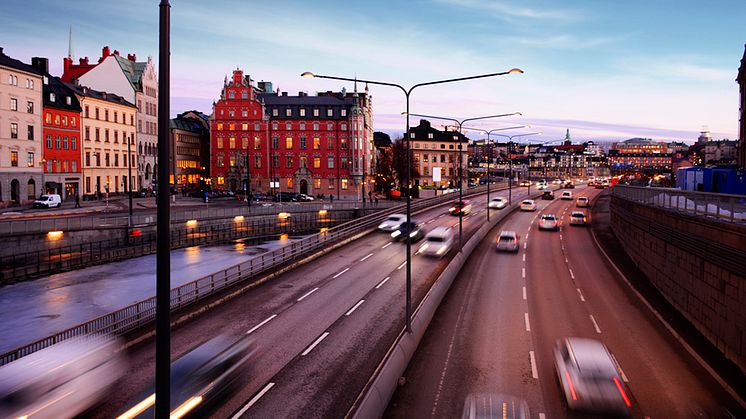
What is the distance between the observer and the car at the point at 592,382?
45.4 feet

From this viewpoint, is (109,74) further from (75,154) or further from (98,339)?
(98,339)

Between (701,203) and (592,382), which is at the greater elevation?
(701,203)

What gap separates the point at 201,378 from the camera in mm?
14289

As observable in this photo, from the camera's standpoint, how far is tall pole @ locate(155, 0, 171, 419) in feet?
23.3

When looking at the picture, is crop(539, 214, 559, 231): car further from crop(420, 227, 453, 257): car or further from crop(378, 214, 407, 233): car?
crop(420, 227, 453, 257): car

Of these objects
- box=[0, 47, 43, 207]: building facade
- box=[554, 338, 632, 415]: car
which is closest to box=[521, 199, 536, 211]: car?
box=[554, 338, 632, 415]: car

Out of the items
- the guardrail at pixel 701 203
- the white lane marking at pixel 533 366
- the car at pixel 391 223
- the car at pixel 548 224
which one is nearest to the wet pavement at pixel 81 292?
the car at pixel 391 223

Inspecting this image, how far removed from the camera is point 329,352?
18.9 meters

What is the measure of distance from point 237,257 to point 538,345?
32323mm

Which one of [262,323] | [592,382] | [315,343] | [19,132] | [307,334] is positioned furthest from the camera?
[19,132]

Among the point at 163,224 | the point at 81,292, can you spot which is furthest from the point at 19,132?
the point at 163,224

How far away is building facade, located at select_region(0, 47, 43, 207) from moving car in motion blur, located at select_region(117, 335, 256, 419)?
194 feet

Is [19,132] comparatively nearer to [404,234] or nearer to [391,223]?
[391,223]

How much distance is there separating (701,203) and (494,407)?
13337 mm
